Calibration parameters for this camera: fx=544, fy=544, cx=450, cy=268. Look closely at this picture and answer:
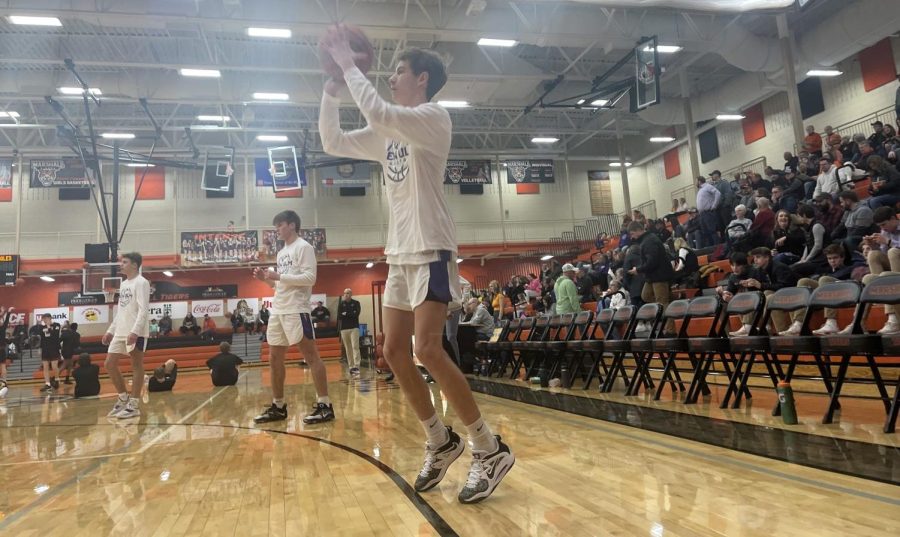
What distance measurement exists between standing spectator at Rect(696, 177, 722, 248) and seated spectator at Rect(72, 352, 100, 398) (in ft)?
35.5

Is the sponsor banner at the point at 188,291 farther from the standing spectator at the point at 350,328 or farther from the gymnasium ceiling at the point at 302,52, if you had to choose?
the standing spectator at the point at 350,328

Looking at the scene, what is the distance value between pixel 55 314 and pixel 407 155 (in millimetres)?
23148

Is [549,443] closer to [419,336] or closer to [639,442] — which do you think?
[639,442]

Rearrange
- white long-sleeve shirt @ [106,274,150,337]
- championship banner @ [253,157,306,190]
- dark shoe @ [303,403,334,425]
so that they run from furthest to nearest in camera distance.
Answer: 1. championship banner @ [253,157,306,190]
2. white long-sleeve shirt @ [106,274,150,337]
3. dark shoe @ [303,403,334,425]

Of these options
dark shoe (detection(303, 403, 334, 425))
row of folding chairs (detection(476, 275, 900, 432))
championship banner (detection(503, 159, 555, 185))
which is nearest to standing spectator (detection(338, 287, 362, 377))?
row of folding chairs (detection(476, 275, 900, 432))

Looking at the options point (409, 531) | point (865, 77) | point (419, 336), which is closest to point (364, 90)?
point (419, 336)

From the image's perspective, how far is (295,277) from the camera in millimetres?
4371

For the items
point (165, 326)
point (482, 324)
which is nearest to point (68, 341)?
point (165, 326)

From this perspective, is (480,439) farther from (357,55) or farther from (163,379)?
(163,379)

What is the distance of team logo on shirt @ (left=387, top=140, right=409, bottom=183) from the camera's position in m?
2.28

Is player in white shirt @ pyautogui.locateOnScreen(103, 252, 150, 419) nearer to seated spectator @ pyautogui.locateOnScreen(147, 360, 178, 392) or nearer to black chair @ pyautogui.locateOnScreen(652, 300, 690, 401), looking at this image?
seated spectator @ pyautogui.locateOnScreen(147, 360, 178, 392)

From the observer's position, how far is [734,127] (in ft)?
61.6

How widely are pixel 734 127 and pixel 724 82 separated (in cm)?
162

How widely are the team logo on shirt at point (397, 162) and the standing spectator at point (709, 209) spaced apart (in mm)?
9147
